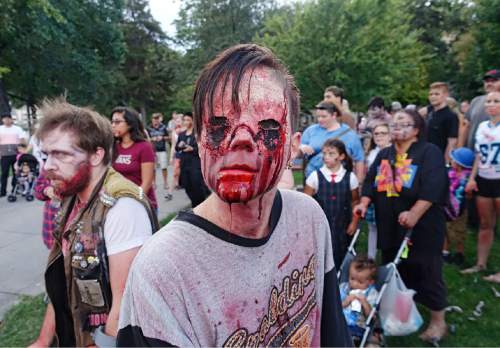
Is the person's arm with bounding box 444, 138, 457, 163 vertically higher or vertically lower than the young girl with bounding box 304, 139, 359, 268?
higher

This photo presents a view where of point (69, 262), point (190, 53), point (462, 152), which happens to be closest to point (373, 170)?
point (462, 152)

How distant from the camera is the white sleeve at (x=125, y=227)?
1722mm

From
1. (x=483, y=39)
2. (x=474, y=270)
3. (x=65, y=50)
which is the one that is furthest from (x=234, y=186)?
(x=65, y=50)

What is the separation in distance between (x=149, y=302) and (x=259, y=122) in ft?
1.62

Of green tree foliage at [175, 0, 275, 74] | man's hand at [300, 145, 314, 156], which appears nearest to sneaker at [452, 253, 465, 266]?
man's hand at [300, 145, 314, 156]

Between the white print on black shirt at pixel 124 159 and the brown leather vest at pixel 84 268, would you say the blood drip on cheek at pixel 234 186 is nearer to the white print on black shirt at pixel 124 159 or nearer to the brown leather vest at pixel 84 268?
the brown leather vest at pixel 84 268

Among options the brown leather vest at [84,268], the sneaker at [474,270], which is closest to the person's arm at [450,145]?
the sneaker at [474,270]

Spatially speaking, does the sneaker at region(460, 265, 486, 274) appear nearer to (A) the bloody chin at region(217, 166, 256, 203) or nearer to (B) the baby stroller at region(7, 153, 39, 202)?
(A) the bloody chin at region(217, 166, 256, 203)

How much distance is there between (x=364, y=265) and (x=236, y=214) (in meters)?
2.73

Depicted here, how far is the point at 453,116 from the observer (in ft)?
17.6

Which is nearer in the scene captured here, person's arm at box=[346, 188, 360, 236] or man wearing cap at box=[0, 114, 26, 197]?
person's arm at box=[346, 188, 360, 236]

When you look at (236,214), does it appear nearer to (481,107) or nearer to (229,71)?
(229,71)

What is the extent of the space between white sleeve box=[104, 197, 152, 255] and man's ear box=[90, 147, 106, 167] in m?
0.29

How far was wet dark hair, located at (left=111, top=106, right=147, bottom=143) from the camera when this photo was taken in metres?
4.09
